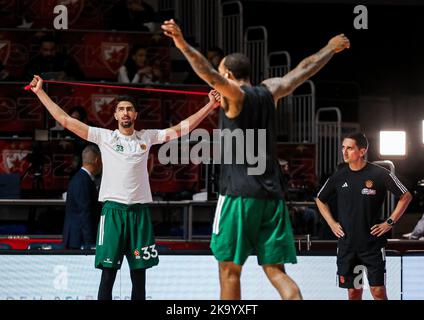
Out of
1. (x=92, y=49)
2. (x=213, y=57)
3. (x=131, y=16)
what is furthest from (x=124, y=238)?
(x=131, y=16)

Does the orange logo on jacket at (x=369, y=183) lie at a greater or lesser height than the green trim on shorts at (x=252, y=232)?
greater

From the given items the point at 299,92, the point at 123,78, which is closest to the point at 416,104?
the point at 299,92

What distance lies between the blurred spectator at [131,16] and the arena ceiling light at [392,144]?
4552 mm

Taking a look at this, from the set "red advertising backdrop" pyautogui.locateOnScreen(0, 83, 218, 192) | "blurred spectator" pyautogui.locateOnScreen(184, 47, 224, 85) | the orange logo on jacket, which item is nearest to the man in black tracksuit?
the orange logo on jacket

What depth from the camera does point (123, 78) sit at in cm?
1416

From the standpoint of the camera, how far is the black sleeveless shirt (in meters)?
6.85

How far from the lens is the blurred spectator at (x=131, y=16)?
15.1 metres

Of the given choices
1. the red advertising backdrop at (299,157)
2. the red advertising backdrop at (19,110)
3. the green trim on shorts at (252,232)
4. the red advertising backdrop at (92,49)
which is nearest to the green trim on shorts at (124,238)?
the green trim on shorts at (252,232)

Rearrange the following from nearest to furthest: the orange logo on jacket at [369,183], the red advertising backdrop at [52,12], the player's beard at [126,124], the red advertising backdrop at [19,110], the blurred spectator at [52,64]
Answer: the player's beard at [126,124], the orange logo on jacket at [369,183], the blurred spectator at [52,64], the red advertising backdrop at [19,110], the red advertising backdrop at [52,12]

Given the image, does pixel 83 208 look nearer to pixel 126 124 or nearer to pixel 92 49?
pixel 126 124

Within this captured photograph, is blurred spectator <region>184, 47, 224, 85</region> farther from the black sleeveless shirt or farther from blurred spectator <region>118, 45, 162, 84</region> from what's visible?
the black sleeveless shirt

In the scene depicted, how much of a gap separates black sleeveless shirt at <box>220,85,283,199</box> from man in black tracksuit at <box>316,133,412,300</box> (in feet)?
5.85

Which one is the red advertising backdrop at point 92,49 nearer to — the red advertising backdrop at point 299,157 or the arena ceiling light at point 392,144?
the red advertising backdrop at point 299,157
